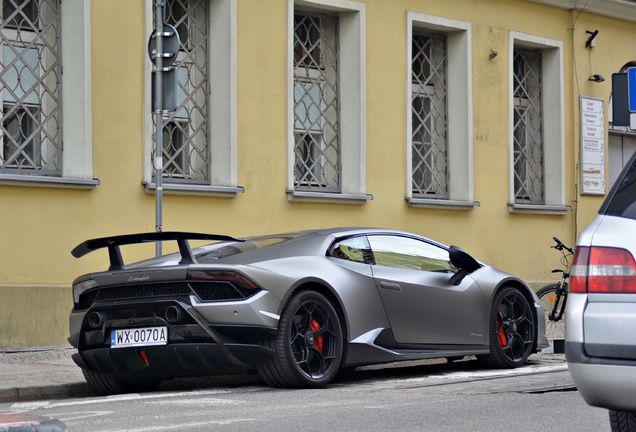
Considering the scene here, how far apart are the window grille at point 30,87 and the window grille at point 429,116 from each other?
6.38m

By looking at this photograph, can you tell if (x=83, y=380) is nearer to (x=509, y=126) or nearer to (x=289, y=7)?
(x=289, y=7)

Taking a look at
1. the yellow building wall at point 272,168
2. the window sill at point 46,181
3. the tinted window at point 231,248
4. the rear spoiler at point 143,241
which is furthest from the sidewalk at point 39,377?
the window sill at point 46,181

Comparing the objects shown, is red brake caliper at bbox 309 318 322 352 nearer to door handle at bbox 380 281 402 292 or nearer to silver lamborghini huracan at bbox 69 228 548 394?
silver lamborghini huracan at bbox 69 228 548 394

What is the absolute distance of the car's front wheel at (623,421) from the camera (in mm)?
5676

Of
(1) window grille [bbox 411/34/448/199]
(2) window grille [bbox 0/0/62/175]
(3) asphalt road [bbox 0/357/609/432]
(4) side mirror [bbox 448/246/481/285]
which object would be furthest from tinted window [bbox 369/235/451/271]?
(1) window grille [bbox 411/34/448/199]

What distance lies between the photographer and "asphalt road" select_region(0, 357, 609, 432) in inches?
285

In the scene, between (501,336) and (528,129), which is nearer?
(501,336)

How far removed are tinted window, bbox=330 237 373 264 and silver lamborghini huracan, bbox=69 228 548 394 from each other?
1 centimetres

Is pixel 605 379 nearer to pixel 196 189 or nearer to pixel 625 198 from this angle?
pixel 625 198

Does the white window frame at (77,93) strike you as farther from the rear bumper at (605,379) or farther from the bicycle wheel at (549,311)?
the rear bumper at (605,379)

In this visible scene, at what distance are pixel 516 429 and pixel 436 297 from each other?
12.0ft

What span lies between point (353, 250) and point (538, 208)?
35.9 ft

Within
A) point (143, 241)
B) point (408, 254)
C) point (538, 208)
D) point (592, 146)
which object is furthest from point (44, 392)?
point (592, 146)

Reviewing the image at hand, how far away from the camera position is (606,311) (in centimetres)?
512
